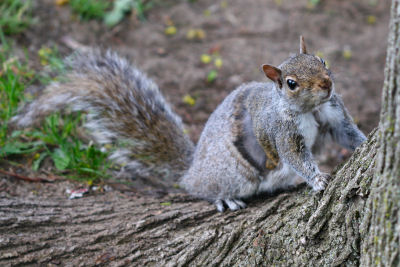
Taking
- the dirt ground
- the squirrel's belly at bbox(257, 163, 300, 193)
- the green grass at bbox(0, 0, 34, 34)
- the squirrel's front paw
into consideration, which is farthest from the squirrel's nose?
the green grass at bbox(0, 0, 34, 34)

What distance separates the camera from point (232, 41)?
14.2ft

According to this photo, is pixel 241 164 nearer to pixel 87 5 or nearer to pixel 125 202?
pixel 125 202

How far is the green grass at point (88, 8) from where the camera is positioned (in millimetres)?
4066

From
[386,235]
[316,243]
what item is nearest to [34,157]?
[316,243]

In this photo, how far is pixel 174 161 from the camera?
2.80 metres

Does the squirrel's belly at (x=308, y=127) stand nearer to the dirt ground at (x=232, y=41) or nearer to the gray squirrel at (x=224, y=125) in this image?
the gray squirrel at (x=224, y=125)

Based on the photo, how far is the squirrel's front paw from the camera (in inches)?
76.8

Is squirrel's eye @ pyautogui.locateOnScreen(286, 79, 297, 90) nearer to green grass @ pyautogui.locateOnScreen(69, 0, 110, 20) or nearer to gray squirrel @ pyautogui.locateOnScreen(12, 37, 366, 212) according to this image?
gray squirrel @ pyautogui.locateOnScreen(12, 37, 366, 212)

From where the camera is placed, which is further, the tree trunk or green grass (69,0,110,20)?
green grass (69,0,110,20)

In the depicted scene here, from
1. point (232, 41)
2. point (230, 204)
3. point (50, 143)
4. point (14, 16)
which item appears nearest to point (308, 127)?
point (230, 204)

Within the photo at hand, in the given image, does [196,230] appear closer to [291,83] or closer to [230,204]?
[230,204]

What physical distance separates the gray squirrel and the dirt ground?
2.33 feet

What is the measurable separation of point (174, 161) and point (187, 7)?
2411 millimetres

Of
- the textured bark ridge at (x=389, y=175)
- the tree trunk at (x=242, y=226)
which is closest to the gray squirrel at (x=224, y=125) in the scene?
→ the tree trunk at (x=242, y=226)
